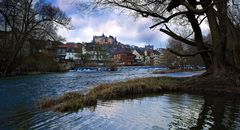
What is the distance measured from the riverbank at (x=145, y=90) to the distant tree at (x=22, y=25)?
35664mm

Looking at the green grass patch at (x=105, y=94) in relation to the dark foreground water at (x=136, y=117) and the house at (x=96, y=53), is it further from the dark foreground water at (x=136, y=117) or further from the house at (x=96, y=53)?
the house at (x=96, y=53)

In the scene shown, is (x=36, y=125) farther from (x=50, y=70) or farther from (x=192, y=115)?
(x=50, y=70)

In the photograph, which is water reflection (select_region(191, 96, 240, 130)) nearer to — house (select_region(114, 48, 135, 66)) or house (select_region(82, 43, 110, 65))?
house (select_region(82, 43, 110, 65))

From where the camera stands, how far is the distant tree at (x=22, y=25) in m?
48.8

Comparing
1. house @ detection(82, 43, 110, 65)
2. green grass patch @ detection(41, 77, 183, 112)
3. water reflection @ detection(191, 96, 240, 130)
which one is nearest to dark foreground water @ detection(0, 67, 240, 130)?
A: water reflection @ detection(191, 96, 240, 130)

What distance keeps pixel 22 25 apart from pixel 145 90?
38.5 metres

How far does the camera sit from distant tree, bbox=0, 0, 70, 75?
4878 centimetres

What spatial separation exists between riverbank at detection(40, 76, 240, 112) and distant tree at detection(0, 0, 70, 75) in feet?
117

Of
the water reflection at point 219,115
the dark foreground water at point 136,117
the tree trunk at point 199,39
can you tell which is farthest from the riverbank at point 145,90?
the water reflection at point 219,115

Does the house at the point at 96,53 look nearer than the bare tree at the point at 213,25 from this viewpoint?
No

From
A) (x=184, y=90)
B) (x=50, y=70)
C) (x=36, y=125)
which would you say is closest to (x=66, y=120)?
(x=36, y=125)

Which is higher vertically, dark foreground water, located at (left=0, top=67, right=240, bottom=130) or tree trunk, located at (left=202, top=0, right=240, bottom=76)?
tree trunk, located at (left=202, top=0, right=240, bottom=76)

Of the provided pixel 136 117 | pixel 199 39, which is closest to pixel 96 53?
→ pixel 199 39

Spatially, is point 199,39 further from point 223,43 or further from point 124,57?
point 124,57
